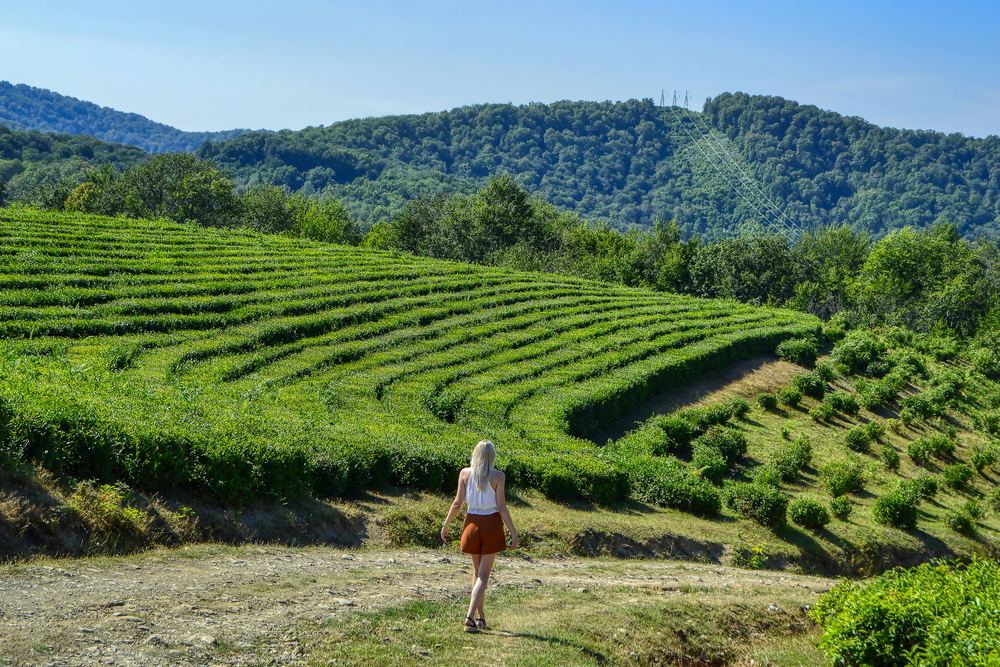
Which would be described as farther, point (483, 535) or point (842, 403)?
point (842, 403)

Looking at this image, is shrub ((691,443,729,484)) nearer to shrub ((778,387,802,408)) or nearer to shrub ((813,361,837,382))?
shrub ((778,387,802,408))

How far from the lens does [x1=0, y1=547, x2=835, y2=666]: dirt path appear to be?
610cm

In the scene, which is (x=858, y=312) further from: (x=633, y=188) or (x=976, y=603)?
(x=633, y=188)

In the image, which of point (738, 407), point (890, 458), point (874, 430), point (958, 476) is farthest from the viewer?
point (738, 407)

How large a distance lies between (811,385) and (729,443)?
10.1 m

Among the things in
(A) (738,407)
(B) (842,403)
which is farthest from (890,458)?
(A) (738,407)

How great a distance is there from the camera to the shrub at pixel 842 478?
2077 cm

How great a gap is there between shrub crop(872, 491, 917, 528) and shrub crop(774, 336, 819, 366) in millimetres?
16367

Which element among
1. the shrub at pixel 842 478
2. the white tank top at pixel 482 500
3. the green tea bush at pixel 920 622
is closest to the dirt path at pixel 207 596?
the white tank top at pixel 482 500

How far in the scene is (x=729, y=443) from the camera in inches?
861

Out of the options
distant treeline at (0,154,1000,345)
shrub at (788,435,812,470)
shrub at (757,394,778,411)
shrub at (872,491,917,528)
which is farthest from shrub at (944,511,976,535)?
distant treeline at (0,154,1000,345)

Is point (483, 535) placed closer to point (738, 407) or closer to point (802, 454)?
point (802, 454)

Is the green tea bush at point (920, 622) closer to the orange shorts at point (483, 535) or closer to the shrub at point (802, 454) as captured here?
the orange shorts at point (483, 535)

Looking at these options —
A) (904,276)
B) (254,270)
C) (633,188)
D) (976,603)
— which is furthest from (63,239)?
(633,188)
